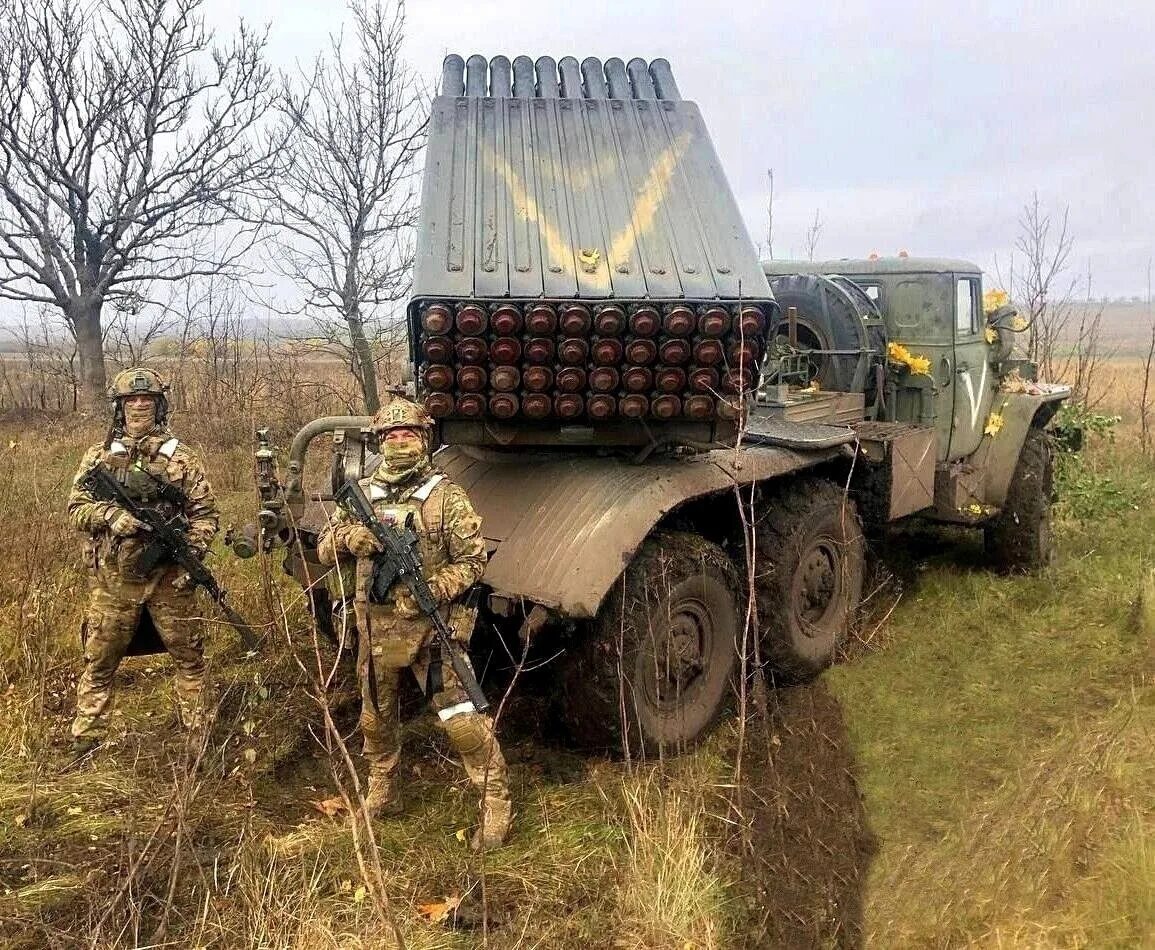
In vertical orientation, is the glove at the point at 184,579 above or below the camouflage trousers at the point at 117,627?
above

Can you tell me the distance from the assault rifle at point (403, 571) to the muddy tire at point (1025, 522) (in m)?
4.88

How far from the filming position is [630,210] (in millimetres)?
4516

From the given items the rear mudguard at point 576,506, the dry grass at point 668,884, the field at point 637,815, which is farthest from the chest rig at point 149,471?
the dry grass at point 668,884

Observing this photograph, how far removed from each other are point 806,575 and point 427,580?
2498 mm

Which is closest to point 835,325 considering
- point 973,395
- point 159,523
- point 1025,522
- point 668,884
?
point 973,395

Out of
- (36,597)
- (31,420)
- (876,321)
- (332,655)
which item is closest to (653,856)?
(332,655)

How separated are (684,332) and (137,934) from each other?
2954 millimetres

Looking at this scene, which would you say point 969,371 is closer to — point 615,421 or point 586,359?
point 615,421

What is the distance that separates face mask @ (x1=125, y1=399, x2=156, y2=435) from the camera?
4.52 m

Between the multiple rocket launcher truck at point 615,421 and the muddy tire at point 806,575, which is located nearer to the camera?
the multiple rocket launcher truck at point 615,421

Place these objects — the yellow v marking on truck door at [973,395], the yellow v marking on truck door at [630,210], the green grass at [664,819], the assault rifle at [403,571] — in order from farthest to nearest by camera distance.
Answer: the yellow v marking on truck door at [973,395], the yellow v marking on truck door at [630,210], the assault rifle at [403,571], the green grass at [664,819]

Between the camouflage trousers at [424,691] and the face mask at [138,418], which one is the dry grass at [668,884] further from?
the face mask at [138,418]

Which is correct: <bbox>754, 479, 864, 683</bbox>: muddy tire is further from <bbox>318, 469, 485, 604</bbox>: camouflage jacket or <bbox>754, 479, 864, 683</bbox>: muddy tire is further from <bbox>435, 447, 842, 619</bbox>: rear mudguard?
<bbox>318, 469, 485, 604</bbox>: camouflage jacket

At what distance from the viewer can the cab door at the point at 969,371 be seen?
6738 mm
